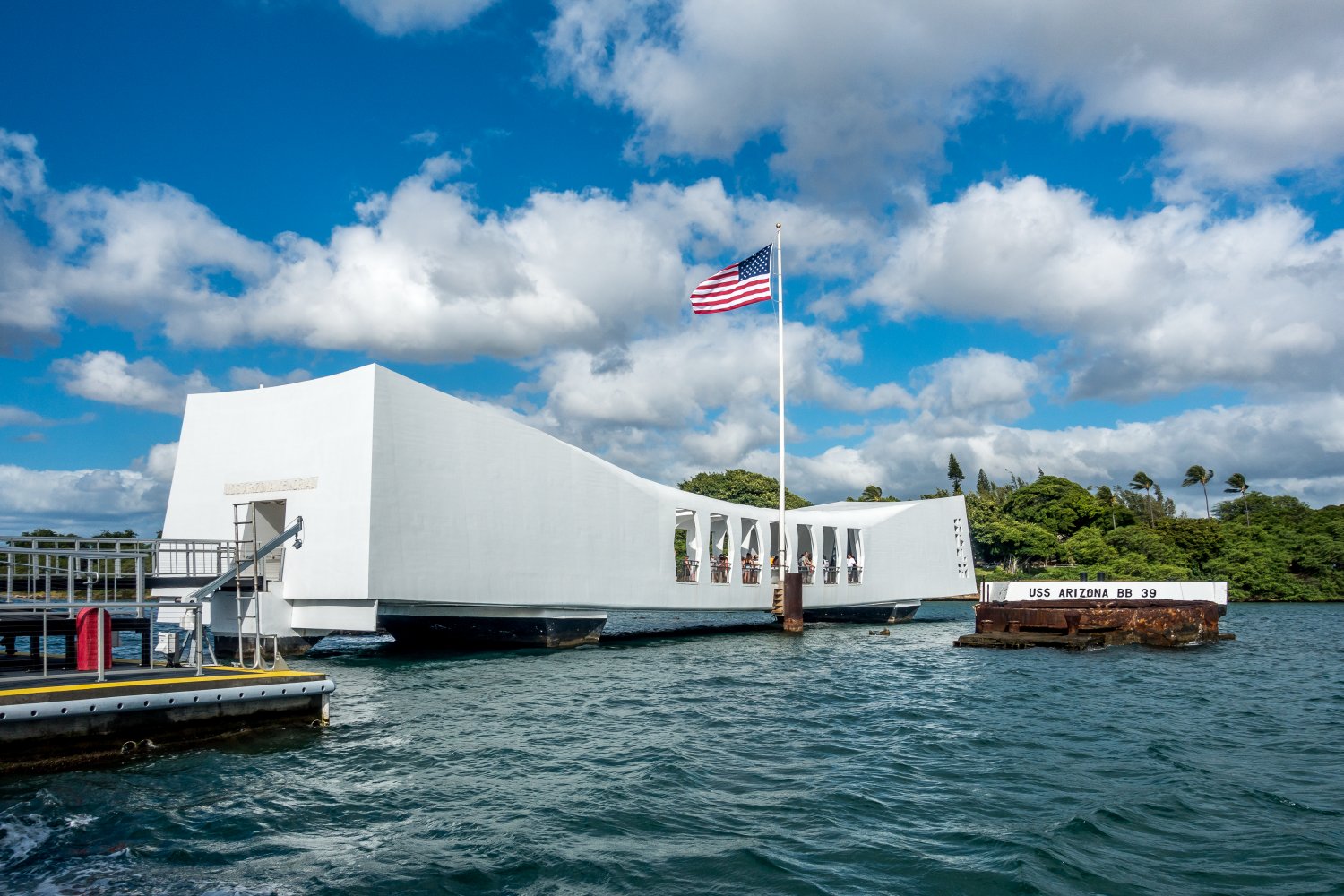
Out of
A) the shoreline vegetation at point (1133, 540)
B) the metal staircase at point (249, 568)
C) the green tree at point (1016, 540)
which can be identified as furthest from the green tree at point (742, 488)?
the metal staircase at point (249, 568)

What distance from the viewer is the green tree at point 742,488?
72250 millimetres

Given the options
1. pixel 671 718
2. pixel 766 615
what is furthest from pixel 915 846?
pixel 766 615

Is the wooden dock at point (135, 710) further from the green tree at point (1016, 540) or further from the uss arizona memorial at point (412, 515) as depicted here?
the green tree at point (1016, 540)

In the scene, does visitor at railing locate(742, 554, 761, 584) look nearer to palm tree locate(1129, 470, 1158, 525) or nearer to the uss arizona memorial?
the uss arizona memorial

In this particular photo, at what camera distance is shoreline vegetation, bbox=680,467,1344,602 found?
61312 millimetres

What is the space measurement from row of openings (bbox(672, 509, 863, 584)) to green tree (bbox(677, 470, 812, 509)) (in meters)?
33.7

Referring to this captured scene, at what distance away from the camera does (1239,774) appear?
30.7ft


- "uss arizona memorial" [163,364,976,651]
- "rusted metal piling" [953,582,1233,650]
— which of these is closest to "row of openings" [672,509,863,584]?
"uss arizona memorial" [163,364,976,651]

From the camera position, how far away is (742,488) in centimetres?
7294

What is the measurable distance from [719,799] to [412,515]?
1357 cm

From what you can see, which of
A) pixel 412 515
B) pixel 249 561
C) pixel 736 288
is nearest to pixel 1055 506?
pixel 736 288

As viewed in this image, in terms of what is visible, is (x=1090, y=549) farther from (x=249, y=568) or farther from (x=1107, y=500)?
(x=249, y=568)

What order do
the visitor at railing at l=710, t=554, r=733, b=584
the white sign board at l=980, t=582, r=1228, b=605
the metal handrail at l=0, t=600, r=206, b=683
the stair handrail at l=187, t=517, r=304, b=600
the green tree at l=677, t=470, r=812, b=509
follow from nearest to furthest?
the metal handrail at l=0, t=600, r=206, b=683
the stair handrail at l=187, t=517, r=304, b=600
the visitor at railing at l=710, t=554, r=733, b=584
the white sign board at l=980, t=582, r=1228, b=605
the green tree at l=677, t=470, r=812, b=509

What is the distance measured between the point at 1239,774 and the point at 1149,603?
2274 centimetres
